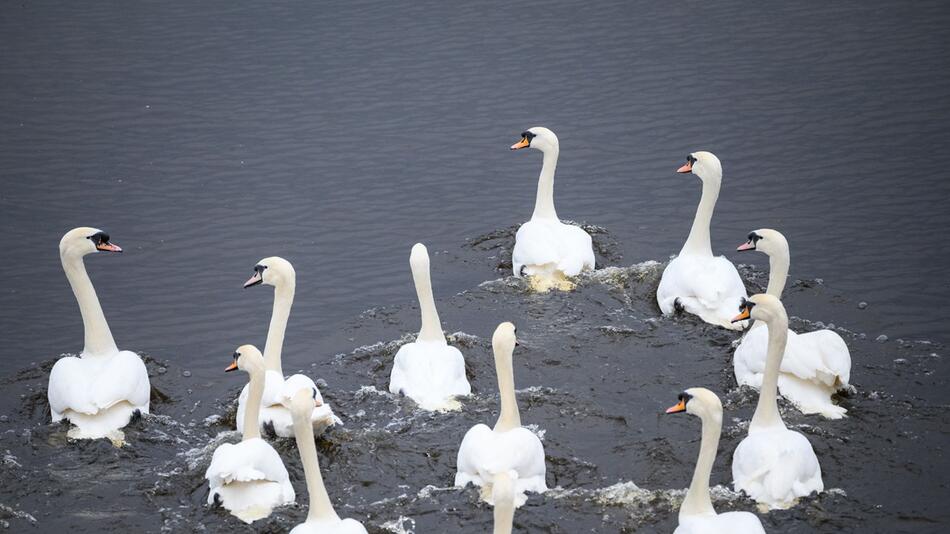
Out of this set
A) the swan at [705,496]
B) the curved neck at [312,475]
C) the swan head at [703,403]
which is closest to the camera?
the swan at [705,496]

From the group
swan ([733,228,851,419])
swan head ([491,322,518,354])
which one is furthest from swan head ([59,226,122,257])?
swan ([733,228,851,419])

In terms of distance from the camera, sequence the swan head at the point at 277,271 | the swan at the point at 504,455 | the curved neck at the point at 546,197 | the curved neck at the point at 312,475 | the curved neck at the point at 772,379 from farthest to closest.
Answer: the curved neck at the point at 546,197
the swan head at the point at 277,271
the curved neck at the point at 772,379
the swan at the point at 504,455
the curved neck at the point at 312,475

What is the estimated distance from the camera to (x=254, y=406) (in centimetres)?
1177

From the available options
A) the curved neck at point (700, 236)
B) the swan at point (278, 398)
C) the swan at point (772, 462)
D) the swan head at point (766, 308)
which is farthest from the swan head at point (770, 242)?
the swan at point (278, 398)

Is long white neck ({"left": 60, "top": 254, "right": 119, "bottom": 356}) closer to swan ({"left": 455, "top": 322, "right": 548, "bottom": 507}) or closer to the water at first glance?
the water

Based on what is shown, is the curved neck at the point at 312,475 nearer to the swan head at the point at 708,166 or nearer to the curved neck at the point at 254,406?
the curved neck at the point at 254,406

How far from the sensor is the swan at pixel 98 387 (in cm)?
1280

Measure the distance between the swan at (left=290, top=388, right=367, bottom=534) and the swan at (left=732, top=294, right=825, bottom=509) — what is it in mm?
3433

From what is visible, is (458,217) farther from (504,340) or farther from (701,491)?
(701,491)

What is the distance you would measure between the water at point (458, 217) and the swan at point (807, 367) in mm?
277

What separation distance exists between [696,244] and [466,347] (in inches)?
118

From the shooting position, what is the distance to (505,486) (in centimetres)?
945

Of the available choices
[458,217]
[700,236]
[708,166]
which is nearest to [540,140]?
[458,217]

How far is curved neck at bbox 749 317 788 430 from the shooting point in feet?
38.7
